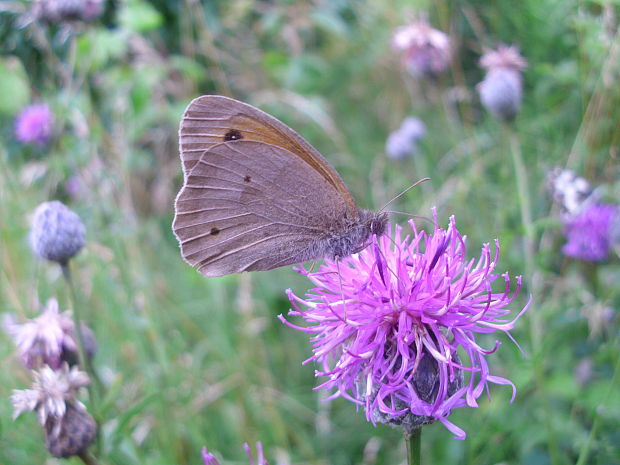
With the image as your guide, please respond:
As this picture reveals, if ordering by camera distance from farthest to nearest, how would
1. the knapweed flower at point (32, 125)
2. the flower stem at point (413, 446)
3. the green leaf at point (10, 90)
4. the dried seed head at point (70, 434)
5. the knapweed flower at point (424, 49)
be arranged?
the knapweed flower at point (32, 125)
the knapweed flower at point (424, 49)
the green leaf at point (10, 90)
the dried seed head at point (70, 434)
the flower stem at point (413, 446)

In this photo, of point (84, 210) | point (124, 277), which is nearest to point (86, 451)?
point (124, 277)

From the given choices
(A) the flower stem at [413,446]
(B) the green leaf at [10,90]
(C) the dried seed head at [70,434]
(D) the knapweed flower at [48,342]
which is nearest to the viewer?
(A) the flower stem at [413,446]

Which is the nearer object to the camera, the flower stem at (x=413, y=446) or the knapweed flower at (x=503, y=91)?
the flower stem at (x=413, y=446)

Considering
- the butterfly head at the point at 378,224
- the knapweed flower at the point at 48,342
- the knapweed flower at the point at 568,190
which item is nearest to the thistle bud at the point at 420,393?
the butterfly head at the point at 378,224

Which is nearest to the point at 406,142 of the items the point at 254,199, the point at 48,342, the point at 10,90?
the point at 254,199

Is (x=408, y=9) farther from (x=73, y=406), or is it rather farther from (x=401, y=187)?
(x=73, y=406)

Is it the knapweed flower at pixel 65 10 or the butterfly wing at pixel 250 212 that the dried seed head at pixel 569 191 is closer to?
the butterfly wing at pixel 250 212

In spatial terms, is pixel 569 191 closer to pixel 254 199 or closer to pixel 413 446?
pixel 254 199
